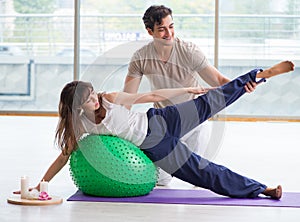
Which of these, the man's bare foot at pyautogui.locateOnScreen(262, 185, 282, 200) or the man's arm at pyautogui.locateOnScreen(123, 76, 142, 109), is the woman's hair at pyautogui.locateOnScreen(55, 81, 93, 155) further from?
the man's bare foot at pyautogui.locateOnScreen(262, 185, 282, 200)

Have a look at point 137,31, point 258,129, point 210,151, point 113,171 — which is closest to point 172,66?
point 210,151

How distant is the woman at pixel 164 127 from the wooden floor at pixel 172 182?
0.71 feet

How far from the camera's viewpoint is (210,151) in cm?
395

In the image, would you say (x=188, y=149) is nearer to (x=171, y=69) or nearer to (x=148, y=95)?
(x=148, y=95)

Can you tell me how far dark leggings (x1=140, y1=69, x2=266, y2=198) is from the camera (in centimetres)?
337

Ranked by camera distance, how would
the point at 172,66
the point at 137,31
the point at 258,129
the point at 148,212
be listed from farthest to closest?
the point at 137,31, the point at 258,129, the point at 172,66, the point at 148,212

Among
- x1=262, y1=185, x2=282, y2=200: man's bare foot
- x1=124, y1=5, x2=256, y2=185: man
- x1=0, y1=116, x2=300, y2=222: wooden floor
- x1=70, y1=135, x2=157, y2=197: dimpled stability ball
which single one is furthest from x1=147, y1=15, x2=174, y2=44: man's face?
x1=262, y1=185, x2=282, y2=200: man's bare foot

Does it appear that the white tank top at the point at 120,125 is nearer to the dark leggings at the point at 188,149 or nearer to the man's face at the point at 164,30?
the dark leggings at the point at 188,149

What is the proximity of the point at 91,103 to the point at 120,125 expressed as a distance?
0.62 feet

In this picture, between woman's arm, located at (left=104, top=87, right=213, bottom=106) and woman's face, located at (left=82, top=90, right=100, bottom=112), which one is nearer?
woman's face, located at (left=82, top=90, right=100, bottom=112)

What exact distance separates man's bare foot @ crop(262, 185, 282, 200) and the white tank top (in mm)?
659

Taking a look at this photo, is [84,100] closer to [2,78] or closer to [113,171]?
[113,171]

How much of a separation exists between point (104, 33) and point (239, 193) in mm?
4370

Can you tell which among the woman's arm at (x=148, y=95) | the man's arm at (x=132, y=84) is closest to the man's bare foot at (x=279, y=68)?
the woman's arm at (x=148, y=95)
